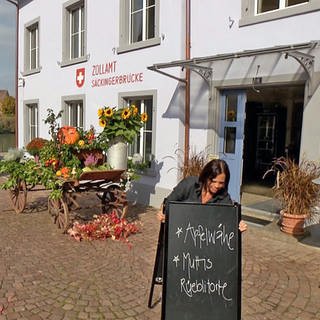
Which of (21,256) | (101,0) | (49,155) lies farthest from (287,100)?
(21,256)

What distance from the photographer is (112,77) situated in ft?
31.7

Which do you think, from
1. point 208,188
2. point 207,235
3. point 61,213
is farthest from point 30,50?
point 207,235

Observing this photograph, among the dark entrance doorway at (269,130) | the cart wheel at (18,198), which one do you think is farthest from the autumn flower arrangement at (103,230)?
the dark entrance doorway at (269,130)

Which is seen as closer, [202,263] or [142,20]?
[202,263]

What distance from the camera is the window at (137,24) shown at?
28.6 ft

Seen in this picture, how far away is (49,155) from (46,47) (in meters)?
7.57

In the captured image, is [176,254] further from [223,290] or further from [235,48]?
[235,48]

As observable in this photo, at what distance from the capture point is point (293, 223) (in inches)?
235

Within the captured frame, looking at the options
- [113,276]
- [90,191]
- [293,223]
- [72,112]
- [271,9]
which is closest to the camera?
[113,276]

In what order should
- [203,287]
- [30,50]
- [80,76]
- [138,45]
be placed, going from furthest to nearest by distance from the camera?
1. [30,50]
2. [80,76]
3. [138,45]
4. [203,287]

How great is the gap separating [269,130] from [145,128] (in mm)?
4645

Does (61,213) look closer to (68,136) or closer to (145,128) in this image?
(68,136)

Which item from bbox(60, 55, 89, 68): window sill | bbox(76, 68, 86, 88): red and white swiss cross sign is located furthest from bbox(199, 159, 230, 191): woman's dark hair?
bbox(76, 68, 86, 88): red and white swiss cross sign

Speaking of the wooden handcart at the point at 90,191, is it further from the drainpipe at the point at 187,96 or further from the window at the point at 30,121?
the window at the point at 30,121
